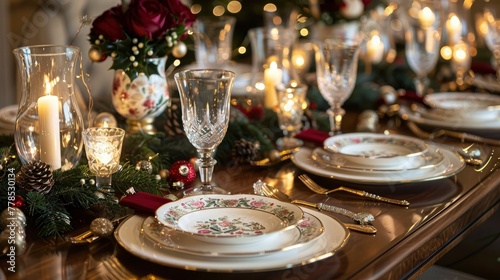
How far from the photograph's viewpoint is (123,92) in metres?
1.53

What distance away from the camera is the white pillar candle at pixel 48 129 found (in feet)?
3.91

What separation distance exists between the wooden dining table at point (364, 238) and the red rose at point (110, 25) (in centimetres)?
34

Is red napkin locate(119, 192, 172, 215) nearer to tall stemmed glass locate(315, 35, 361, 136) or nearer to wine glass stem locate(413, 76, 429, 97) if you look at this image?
tall stemmed glass locate(315, 35, 361, 136)

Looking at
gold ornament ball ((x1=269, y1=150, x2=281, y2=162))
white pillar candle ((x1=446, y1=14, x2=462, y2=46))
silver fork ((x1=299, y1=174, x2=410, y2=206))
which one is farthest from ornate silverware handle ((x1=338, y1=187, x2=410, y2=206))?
white pillar candle ((x1=446, y1=14, x2=462, y2=46))

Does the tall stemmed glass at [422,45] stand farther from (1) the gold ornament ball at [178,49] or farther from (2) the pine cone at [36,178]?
(2) the pine cone at [36,178]

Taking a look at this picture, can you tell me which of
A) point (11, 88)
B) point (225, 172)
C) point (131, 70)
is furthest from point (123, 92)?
point (11, 88)

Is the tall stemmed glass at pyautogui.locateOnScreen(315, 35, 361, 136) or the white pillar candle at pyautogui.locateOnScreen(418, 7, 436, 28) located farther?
the white pillar candle at pyautogui.locateOnScreen(418, 7, 436, 28)

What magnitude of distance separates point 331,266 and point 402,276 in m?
0.14

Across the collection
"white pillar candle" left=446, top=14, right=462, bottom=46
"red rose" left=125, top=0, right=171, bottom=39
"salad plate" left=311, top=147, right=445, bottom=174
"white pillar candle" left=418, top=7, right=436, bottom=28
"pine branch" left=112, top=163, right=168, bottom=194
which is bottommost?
"salad plate" left=311, top=147, right=445, bottom=174

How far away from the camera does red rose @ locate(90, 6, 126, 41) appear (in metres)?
1.45

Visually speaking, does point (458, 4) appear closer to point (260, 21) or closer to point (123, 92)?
point (260, 21)

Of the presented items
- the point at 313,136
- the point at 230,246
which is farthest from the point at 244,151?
the point at 230,246

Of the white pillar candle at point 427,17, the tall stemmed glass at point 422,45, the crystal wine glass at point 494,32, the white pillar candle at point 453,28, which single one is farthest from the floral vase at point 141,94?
the white pillar candle at point 453,28

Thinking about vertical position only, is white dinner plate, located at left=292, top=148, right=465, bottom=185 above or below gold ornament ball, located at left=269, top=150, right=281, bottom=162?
below
